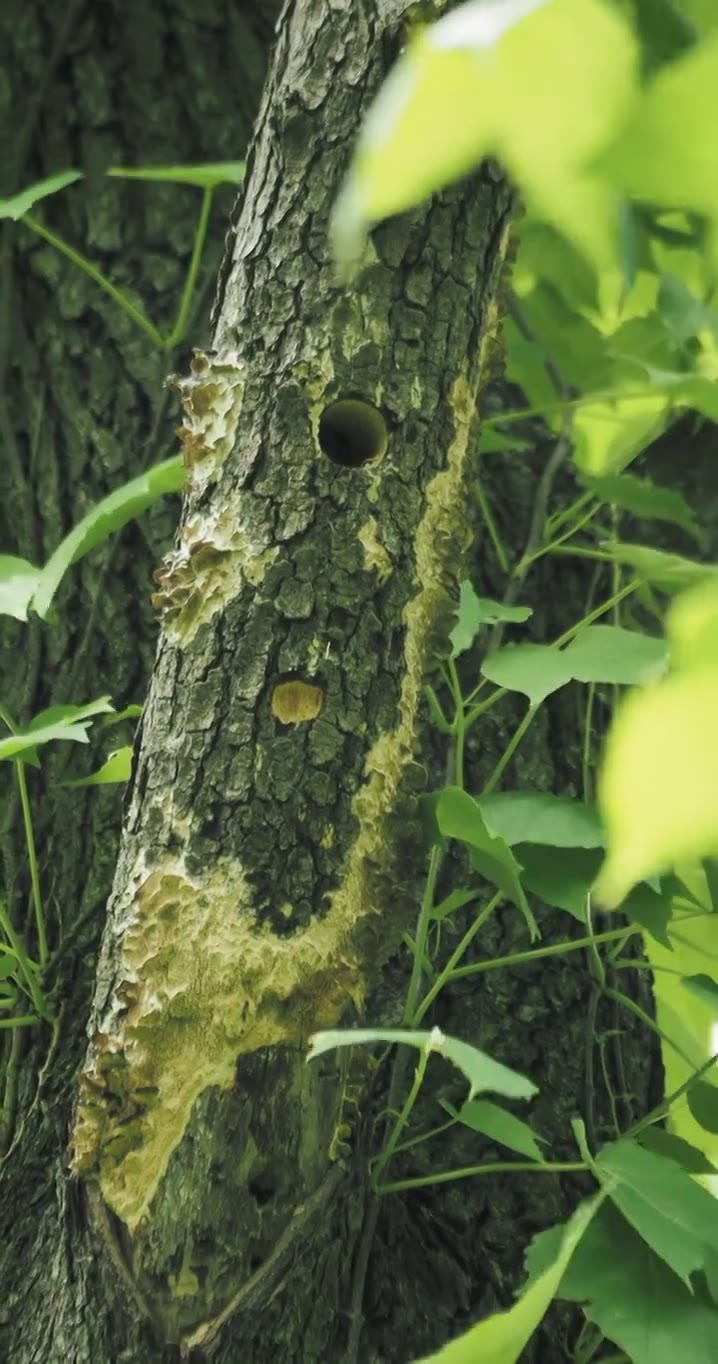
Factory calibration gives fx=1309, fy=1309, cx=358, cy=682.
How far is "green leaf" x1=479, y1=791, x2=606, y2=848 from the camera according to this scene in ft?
2.68

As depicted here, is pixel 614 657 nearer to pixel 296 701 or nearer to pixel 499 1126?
pixel 296 701

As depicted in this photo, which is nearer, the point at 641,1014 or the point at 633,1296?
the point at 633,1296

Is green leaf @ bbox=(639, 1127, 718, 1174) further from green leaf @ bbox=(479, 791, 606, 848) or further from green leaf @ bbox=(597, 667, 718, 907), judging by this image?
green leaf @ bbox=(597, 667, 718, 907)

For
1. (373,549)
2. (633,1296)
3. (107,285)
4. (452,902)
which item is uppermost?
(107,285)

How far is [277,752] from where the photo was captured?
0.79 meters

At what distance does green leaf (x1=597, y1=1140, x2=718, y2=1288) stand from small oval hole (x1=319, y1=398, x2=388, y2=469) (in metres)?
0.48

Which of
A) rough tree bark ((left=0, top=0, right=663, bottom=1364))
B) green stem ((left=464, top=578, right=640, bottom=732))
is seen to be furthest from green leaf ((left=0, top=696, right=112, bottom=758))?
green stem ((left=464, top=578, right=640, bottom=732))

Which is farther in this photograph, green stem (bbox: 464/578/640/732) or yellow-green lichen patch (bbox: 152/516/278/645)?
green stem (bbox: 464/578/640/732)

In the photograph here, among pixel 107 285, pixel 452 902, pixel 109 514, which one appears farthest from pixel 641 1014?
pixel 107 285

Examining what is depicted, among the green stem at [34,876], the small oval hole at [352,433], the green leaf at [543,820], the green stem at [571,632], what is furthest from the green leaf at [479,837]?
the green stem at [34,876]

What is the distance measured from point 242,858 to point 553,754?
1.67 feet

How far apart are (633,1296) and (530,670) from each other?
1.29 ft

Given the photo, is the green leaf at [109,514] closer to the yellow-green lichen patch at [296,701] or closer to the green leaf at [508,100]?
the yellow-green lichen patch at [296,701]

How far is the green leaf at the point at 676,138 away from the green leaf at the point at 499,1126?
716 mm
